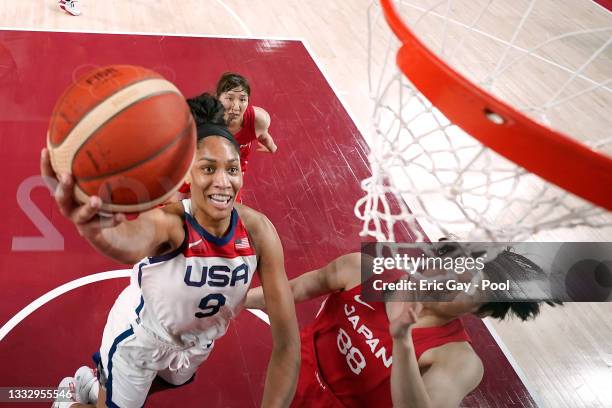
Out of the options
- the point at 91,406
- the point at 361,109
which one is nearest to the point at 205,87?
the point at 361,109

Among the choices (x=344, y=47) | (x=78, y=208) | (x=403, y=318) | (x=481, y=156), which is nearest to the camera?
(x=78, y=208)

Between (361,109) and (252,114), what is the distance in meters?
2.11

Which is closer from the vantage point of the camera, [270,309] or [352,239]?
[270,309]

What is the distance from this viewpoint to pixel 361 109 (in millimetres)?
5230

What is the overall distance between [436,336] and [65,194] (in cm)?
135

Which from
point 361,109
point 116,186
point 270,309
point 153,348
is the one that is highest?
point 116,186

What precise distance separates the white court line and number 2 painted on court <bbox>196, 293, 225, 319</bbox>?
1128 mm

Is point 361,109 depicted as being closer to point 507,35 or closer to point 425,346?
point 507,35

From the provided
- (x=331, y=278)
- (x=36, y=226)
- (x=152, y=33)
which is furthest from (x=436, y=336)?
(x=152, y=33)

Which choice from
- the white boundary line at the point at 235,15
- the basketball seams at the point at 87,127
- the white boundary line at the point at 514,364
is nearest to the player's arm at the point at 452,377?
the white boundary line at the point at 514,364

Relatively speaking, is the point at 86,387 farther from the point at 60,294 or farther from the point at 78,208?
the point at 78,208

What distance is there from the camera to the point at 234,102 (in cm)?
310

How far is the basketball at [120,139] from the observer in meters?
1.56

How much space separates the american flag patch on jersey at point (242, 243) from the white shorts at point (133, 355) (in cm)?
38
